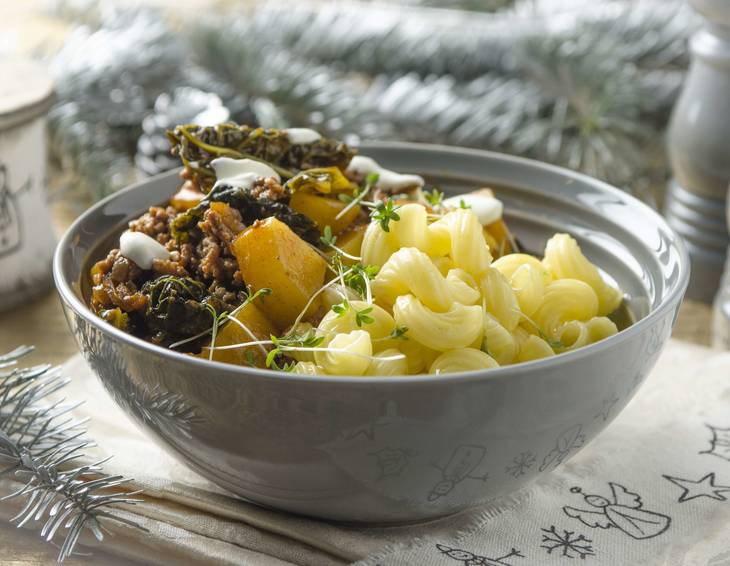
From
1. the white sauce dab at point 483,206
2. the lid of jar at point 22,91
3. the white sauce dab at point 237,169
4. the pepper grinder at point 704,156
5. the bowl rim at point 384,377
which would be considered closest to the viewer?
the bowl rim at point 384,377

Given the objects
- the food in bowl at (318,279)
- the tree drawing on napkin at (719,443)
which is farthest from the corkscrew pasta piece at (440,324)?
the tree drawing on napkin at (719,443)

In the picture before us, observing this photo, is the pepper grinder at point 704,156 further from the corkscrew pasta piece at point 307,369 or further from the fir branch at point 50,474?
the fir branch at point 50,474

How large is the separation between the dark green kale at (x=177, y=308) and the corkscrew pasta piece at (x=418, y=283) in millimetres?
167

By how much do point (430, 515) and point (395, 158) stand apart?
612 mm

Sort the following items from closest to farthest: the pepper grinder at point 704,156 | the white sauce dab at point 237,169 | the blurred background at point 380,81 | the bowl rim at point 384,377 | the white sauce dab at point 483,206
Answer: the bowl rim at point 384,377, the white sauce dab at point 237,169, the white sauce dab at point 483,206, the pepper grinder at point 704,156, the blurred background at point 380,81

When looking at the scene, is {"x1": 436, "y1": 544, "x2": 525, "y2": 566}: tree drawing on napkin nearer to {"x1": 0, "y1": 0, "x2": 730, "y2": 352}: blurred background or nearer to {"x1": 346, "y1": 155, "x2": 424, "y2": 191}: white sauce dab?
{"x1": 346, "y1": 155, "x2": 424, "y2": 191}: white sauce dab

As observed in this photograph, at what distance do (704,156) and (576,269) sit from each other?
0.82 meters

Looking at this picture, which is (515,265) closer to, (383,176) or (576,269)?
(576,269)

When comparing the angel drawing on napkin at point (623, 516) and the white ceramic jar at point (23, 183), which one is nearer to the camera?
the angel drawing on napkin at point (623, 516)

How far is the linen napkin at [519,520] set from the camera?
97 cm

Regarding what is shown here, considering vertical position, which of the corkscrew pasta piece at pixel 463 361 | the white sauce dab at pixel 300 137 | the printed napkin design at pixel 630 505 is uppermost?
the white sauce dab at pixel 300 137

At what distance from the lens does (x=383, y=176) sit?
4.10ft

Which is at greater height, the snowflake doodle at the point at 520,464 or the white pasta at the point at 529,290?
the white pasta at the point at 529,290

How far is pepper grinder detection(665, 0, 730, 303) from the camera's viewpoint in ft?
5.90
